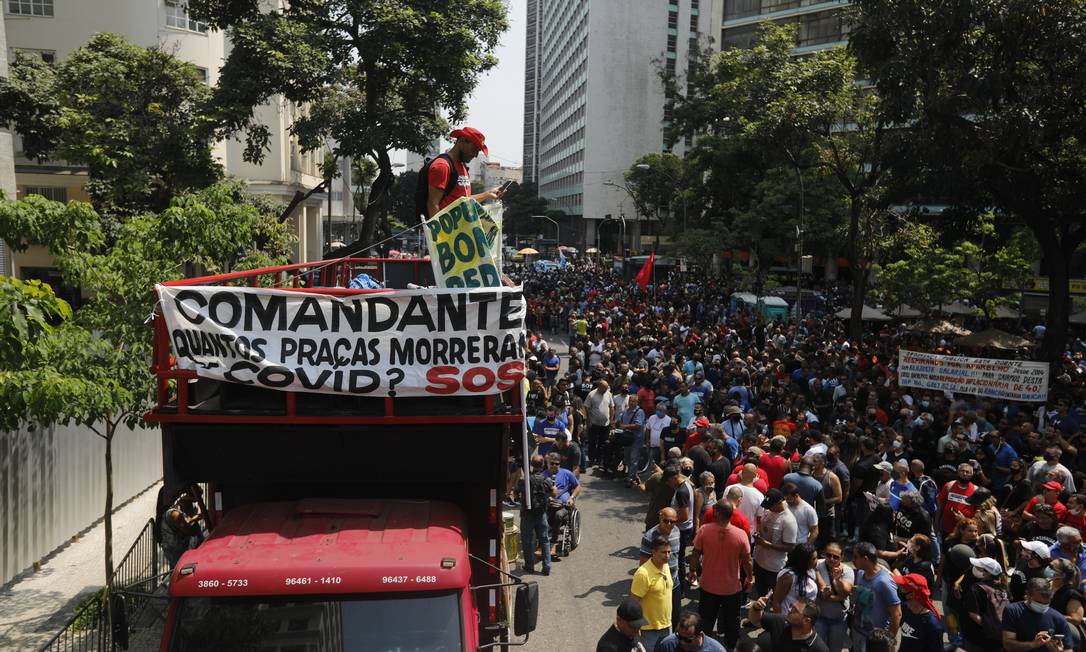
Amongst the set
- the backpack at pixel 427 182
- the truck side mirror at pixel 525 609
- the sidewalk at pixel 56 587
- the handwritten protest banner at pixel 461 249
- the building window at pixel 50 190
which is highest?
the building window at pixel 50 190

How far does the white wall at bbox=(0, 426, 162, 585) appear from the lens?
10234 mm

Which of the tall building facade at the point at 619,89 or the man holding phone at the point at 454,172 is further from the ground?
the tall building facade at the point at 619,89

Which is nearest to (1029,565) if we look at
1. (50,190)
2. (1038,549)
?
(1038,549)

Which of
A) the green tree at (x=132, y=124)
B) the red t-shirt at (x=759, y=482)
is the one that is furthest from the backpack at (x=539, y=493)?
the green tree at (x=132, y=124)

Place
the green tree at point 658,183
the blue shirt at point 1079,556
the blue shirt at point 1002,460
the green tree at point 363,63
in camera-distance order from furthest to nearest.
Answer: the green tree at point 658,183
the green tree at point 363,63
the blue shirt at point 1002,460
the blue shirt at point 1079,556

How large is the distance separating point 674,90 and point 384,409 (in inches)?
1921

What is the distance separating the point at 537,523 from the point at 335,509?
540 centimetres

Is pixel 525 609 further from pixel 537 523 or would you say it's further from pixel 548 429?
pixel 548 429

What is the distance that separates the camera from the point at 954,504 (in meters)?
9.91

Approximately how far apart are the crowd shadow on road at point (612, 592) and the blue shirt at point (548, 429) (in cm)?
284

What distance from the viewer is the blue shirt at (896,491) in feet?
32.2

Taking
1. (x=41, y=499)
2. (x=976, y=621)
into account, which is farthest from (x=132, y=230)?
(x=976, y=621)

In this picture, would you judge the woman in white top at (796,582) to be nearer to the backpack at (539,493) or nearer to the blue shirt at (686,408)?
the backpack at (539,493)

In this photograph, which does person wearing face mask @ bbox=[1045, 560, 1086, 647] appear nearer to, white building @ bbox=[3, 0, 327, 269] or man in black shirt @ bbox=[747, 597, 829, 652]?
man in black shirt @ bbox=[747, 597, 829, 652]
